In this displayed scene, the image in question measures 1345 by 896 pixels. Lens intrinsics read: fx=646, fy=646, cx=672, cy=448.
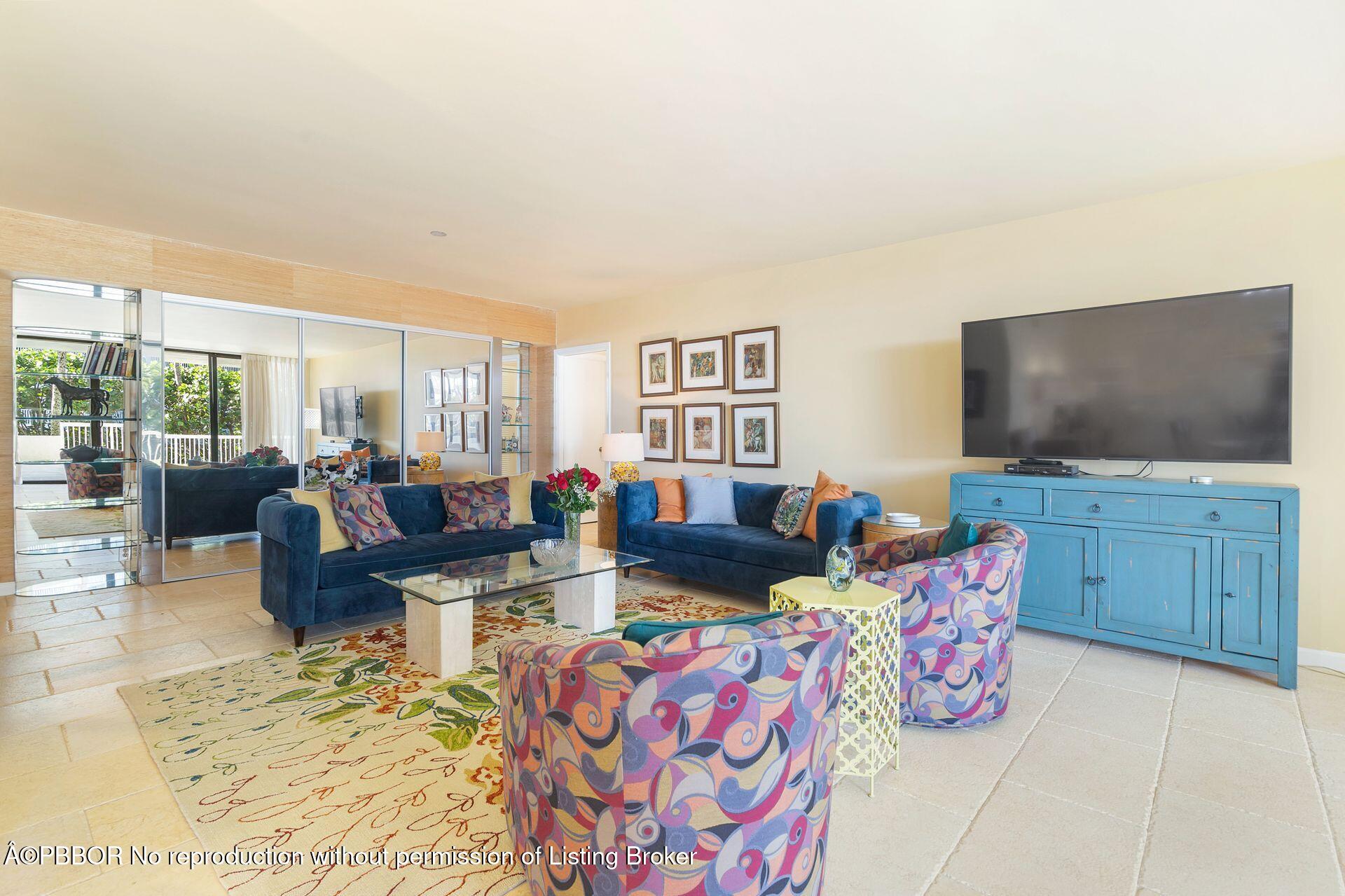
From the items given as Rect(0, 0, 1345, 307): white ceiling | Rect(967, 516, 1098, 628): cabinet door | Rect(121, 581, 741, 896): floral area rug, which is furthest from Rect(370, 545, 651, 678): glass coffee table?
Rect(967, 516, 1098, 628): cabinet door

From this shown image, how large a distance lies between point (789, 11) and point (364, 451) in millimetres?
5387

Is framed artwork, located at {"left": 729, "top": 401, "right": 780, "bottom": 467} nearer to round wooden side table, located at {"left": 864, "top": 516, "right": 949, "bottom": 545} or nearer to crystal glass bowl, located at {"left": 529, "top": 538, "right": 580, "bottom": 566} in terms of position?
round wooden side table, located at {"left": 864, "top": 516, "right": 949, "bottom": 545}

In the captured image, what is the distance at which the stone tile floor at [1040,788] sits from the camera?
177 centimetres

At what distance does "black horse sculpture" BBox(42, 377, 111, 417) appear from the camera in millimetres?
4791

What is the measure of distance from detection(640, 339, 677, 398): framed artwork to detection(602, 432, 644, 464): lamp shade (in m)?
0.68

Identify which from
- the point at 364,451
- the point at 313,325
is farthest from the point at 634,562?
the point at 313,325

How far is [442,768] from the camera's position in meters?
2.31

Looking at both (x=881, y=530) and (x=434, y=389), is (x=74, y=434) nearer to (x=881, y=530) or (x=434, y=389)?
(x=434, y=389)

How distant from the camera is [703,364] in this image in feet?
19.9

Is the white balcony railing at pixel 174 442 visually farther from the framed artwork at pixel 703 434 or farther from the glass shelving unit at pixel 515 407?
the framed artwork at pixel 703 434

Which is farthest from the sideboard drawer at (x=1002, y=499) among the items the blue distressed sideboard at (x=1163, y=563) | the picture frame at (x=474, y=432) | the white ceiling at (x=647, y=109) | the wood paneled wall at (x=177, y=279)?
the wood paneled wall at (x=177, y=279)

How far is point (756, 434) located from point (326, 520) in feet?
11.1

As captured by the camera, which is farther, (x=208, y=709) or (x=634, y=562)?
(x=634, y=562)

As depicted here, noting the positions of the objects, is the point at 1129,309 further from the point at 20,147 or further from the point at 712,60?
the point at 20,147
